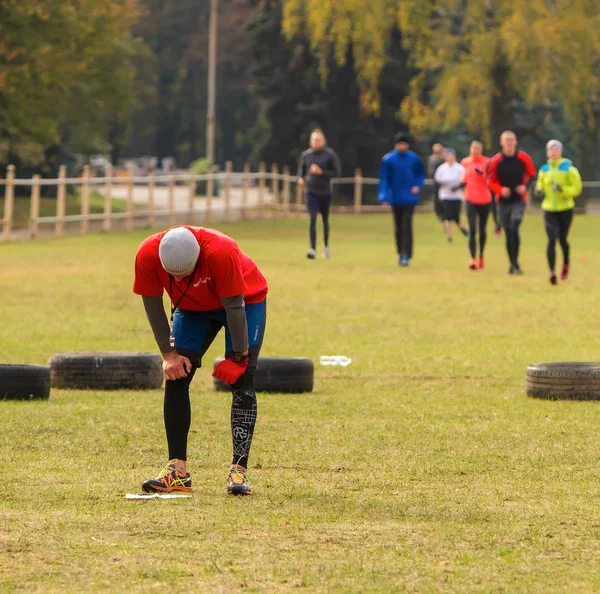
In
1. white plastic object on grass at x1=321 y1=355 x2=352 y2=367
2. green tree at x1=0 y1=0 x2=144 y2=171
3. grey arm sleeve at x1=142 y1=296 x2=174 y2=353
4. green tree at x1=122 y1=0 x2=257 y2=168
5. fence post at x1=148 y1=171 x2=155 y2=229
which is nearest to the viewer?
grey arm sleeve at x1=142 y1=296 x2=174 y2=353

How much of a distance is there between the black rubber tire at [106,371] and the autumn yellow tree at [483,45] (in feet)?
107

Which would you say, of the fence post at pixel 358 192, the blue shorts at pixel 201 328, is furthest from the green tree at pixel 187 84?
the blue shorts at pixel 201 328

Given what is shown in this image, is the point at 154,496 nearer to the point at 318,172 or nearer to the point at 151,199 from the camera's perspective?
the point at 318,172

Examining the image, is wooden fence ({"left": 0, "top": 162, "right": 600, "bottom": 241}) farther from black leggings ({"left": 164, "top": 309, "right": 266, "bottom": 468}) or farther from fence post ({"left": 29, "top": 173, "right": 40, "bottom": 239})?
black leggings ({"left": 164, "top": 309, "right": 266, "bottom": 468})

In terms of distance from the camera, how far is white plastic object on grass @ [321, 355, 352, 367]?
13.8 metres

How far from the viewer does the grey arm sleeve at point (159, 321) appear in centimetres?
761

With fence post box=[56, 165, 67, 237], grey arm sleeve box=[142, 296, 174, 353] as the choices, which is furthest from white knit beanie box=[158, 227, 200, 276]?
fence post box=[56, 165, 67, 237]

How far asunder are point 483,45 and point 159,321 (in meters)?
38.0

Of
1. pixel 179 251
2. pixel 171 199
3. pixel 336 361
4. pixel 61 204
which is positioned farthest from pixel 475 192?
pixel 179 251

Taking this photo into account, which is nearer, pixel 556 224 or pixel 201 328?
pixel 201 328

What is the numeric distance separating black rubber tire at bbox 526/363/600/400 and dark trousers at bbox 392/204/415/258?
44.2ft

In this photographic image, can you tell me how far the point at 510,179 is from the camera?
21969 millimetres

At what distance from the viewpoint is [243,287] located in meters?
7.43

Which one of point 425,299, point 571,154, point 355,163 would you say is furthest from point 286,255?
point 571,154
